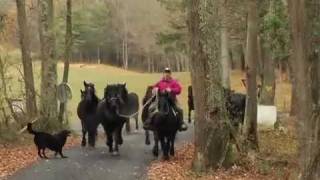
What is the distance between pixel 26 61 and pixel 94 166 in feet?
31.0

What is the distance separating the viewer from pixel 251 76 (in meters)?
18.1

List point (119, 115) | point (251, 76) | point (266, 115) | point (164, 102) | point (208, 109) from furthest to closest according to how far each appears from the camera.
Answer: point (266, 115) → point (119, 115) → point (251, 76) → point (164, 102) → point (208, 109)

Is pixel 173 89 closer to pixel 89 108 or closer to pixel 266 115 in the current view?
pixel 89 108

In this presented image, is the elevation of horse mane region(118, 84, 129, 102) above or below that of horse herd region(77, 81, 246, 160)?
above

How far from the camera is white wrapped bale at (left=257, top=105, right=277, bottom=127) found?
2667 centimetres

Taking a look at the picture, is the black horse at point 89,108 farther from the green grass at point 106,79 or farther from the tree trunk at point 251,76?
the green grass at point 106,79

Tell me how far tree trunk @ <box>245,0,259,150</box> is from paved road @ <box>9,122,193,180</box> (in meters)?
2.95

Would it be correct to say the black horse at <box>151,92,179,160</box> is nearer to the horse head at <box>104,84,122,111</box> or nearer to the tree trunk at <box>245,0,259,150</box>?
the horse head at <box>104,84,122,111</box>

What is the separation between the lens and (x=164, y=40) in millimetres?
44812

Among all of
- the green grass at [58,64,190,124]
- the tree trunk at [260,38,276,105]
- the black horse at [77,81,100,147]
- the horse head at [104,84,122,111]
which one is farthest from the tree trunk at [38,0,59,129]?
the green grass at [58,64,190,124]

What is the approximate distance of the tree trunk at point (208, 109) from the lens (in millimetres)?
16062

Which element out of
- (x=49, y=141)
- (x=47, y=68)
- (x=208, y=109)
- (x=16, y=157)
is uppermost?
(x=47, y=68)

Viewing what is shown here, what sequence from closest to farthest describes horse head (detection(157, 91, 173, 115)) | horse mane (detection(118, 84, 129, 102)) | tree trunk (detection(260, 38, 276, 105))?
horse head (detection(157, 91, 173, 115))
horse mane (detection(118, 84, 129, 102))
tree trunk (detection(260, 38, 276, 105))

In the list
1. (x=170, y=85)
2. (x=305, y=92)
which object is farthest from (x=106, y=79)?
(x=305, y=92)
